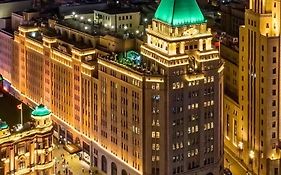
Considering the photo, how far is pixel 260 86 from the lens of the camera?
495 ft

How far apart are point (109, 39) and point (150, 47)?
24.8 meters

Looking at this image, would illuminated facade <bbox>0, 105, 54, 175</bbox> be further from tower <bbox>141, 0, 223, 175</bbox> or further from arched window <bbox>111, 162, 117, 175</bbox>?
tower <bbox>141, 0, 223, 175</bbox>

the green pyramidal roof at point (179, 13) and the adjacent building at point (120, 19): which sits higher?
the green pyramidal roof at point (179, 13)

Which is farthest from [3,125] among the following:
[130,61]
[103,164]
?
[130,61]

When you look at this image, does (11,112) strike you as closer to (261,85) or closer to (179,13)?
(179,13)

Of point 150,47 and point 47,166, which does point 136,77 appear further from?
point 47,166

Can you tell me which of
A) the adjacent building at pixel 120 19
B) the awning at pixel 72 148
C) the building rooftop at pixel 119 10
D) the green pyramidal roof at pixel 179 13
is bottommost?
the awning at pixel 72 148

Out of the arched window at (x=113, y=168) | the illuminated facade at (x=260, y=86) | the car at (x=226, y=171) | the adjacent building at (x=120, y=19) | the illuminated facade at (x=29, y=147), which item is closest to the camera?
the illuminated facade at (x=29, y=147)

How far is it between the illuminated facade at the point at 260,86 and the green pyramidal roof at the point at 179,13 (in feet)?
45.8

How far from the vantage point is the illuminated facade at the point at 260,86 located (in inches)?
5822

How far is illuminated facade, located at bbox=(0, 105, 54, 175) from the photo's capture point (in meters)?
138

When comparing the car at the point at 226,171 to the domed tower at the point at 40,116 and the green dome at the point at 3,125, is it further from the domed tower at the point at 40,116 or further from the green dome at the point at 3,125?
the green dome at the point at 3,125

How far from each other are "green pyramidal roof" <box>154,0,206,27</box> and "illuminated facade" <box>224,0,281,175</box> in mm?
13972

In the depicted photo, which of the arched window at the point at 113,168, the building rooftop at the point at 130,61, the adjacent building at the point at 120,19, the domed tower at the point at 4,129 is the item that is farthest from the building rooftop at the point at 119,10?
the domed tower at the point at 4,129
